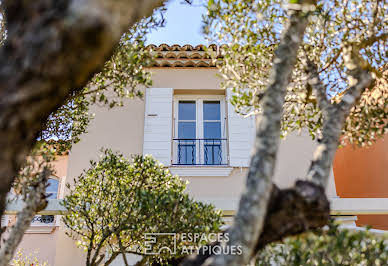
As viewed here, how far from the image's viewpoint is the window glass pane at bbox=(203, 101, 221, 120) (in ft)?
28.4

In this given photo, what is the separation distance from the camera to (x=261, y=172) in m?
2.04

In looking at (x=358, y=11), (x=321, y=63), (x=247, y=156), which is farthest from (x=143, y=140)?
(x=358, y=11)

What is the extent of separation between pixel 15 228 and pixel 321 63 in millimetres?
3965

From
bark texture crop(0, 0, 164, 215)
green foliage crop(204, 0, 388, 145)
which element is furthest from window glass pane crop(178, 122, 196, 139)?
bark texture crop(0, 0, 164, 215)

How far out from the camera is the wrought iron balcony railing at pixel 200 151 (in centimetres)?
797

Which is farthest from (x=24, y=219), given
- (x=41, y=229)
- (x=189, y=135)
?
(x=41, y=229)

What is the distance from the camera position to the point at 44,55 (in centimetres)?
165

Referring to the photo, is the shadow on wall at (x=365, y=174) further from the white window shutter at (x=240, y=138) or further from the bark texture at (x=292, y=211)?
the bark texture at (x=292, y=211)

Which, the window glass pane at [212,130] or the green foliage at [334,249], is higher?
the window glass pane at [212,130]

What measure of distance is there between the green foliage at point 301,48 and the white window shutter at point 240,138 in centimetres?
287

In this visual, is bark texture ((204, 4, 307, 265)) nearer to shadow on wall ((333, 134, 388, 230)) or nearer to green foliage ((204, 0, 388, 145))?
green foliage ((204, 0, 388, 145))
